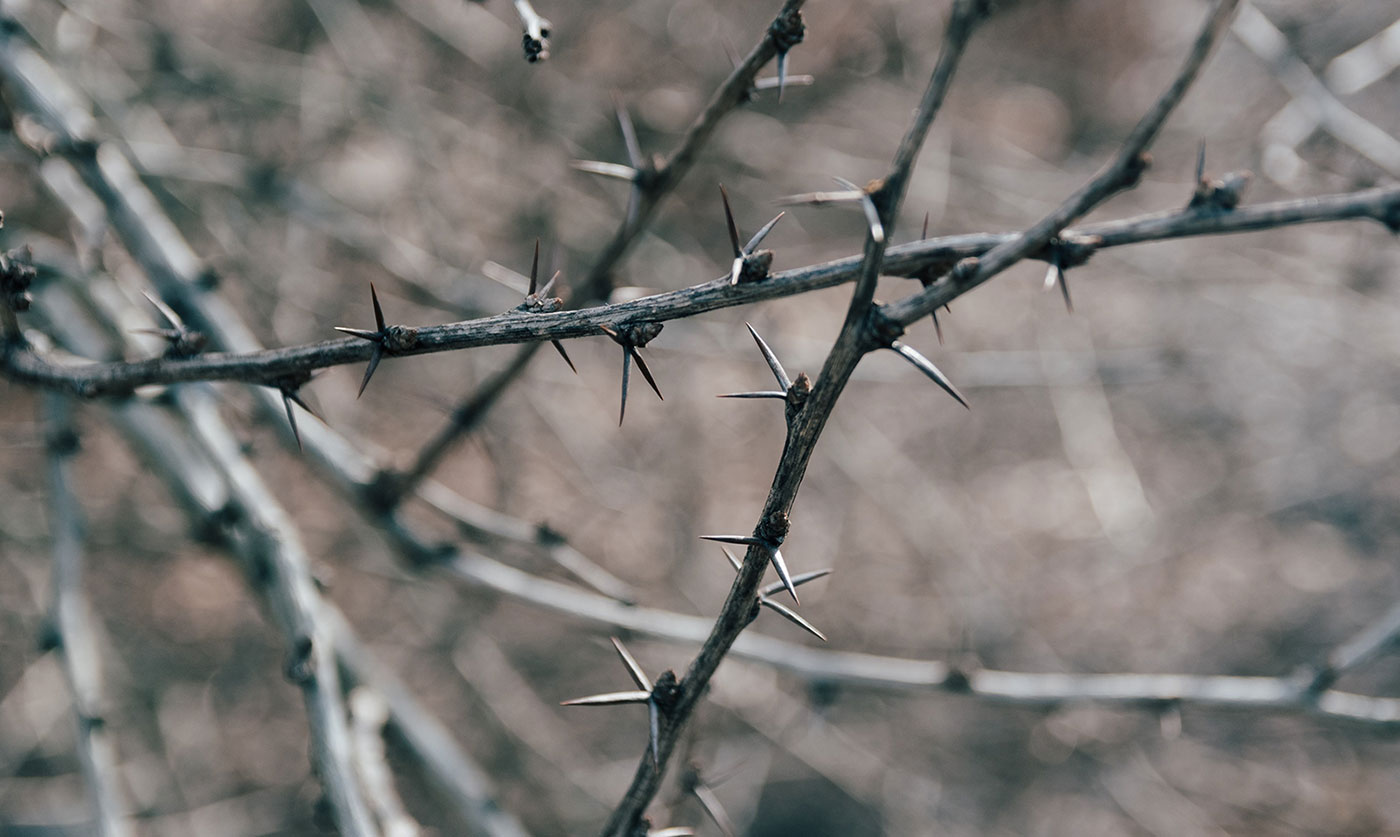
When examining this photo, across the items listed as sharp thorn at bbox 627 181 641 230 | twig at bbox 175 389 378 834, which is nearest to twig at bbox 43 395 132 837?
twig at bbox 175 389 378 834

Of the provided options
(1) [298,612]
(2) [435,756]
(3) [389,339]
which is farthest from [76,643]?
(3) [389,339]

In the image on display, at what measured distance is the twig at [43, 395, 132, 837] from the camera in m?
1.58

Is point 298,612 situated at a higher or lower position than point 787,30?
lower

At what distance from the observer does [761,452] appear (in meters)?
4.26

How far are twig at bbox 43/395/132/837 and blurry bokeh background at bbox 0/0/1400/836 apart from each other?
1099mm

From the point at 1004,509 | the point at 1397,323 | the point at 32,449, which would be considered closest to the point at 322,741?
the point at 32,449

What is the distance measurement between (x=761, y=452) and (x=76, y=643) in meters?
3.03

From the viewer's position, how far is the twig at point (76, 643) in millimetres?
1584

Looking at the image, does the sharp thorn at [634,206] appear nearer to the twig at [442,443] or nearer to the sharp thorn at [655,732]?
the twig at [442,443]

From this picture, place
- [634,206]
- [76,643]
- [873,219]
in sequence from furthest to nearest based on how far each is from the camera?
[76,643] → [634,206] → [873,219]

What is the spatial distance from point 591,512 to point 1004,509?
2119 millimetres

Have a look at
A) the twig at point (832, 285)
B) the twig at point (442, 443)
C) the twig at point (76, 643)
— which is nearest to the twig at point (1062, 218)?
the twig at point (832, 285)

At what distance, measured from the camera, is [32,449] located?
354 centimetres

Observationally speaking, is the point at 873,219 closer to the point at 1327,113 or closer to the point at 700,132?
the point at 700,132
